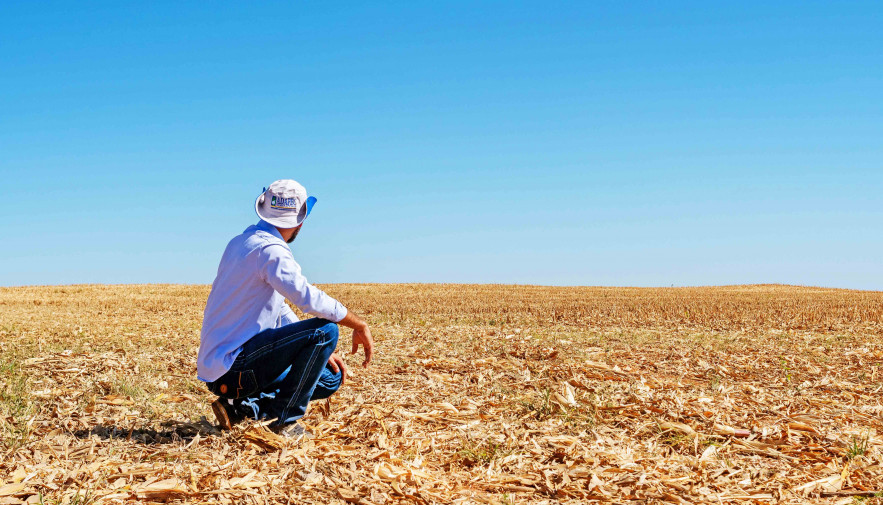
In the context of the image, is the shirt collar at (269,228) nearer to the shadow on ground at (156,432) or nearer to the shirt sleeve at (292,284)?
the shirt sleeve at (292,284)

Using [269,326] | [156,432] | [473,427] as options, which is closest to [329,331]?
[269,326]

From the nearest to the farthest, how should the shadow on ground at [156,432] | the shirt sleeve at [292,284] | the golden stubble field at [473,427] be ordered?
the golden stubble field at [473,427]
the shirt sleeve at [292,284]
the shadow on ground at [156,432]

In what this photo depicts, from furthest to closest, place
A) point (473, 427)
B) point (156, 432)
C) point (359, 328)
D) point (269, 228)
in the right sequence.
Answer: point (473, 427), point (156, 432), point (269, 228), point (359, 328)

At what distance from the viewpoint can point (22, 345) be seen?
10047 mm

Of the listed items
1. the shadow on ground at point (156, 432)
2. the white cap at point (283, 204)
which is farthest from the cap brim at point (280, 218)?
the shadow on ground at point (156, 432)

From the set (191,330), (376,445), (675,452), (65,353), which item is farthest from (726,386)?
(191,330)

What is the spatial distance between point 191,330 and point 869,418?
1088 centimetres

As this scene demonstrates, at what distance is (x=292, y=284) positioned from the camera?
170 inches

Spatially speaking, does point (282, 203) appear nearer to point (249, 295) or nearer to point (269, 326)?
point (249, 295)

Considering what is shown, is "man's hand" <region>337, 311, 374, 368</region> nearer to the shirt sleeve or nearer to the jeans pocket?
the shirt sleeve

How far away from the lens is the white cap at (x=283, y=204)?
15.4ft

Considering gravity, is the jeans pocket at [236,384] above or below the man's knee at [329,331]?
below

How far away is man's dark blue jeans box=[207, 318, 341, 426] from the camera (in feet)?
15.3

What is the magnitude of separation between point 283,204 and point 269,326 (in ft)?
2.87
